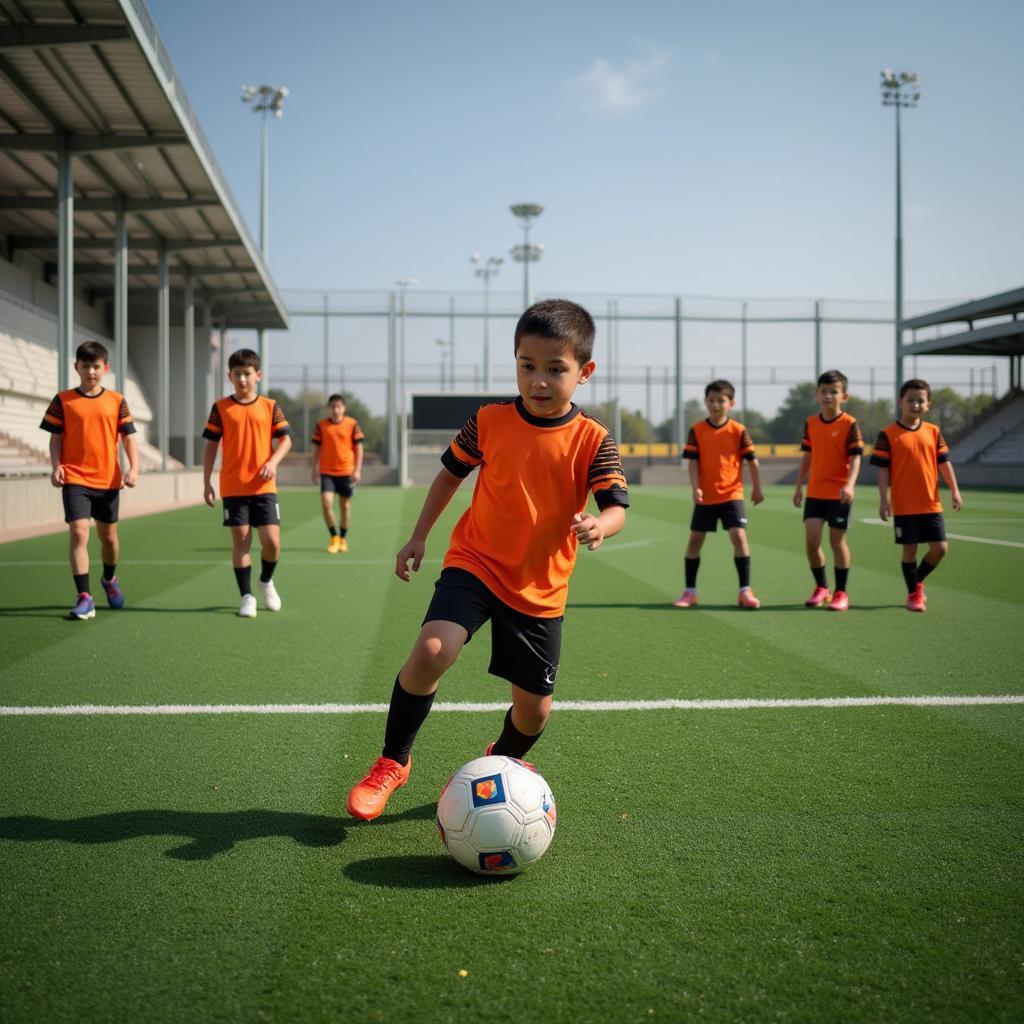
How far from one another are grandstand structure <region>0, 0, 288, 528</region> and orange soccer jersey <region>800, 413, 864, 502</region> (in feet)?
37.5

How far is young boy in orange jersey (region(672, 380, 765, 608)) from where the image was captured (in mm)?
8227

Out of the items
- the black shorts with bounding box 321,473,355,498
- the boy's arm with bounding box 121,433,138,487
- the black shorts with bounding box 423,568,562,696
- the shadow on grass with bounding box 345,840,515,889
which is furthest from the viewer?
the black shorts with bounding box 321,473,355,498

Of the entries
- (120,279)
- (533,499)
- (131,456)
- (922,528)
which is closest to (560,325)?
(533,499)

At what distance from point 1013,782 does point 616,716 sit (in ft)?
5.56

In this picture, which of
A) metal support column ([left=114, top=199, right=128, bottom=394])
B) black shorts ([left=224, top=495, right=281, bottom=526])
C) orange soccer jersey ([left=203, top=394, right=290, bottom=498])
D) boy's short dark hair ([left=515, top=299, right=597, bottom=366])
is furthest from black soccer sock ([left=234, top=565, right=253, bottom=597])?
metal support column ([left=114, top=199, right=128, bottom=394])

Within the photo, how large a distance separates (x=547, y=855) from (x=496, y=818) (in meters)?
0.30

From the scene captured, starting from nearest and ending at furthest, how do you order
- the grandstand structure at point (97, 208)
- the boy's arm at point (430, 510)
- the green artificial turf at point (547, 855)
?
the green artificial turf at point (547, 855) → the boy's arm at point (430, 510) → the grandstand structure at point (97, 208)

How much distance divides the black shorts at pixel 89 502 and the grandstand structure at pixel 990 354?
3581cm

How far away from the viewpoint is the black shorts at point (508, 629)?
3.20 meters

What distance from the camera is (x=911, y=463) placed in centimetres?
809

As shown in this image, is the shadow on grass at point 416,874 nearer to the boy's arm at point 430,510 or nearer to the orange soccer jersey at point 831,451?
the boy's arm at point 430,510

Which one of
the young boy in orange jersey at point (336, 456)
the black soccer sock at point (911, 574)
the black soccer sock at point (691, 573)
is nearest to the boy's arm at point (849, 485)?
the black soccer sock at point (911, 574)

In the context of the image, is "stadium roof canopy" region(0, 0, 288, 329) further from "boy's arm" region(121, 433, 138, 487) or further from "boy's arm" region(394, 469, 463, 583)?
"boy's arm" region(394, 469, 463, 583)

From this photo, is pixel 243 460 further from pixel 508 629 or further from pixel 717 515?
pixel 508 629
